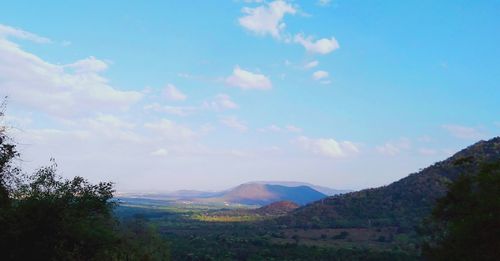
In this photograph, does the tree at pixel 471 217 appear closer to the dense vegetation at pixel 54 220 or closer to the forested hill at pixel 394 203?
the dense vegetation at pixel 54 220

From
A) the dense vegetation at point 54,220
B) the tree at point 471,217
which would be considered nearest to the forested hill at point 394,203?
the tree at point 471,217

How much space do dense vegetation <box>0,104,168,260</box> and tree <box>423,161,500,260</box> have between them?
65.7 feet

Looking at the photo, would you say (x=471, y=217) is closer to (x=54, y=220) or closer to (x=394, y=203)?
(x=54, y=220)

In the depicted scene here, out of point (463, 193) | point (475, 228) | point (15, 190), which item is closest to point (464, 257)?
point (475, 228)

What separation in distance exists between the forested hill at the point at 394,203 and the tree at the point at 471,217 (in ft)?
168

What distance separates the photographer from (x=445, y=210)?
117 feet

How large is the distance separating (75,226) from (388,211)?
8741 cm

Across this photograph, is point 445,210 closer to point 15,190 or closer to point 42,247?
point 42,247

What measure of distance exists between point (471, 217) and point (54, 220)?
24777 mm

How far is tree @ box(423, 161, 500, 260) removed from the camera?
88.6ft

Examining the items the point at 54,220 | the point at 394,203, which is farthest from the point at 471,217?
the point at 394,203

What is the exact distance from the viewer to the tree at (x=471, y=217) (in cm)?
2702

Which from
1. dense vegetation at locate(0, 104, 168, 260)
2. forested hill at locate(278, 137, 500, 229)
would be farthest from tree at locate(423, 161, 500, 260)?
forested hill at locate(278, 137, 500, 229)

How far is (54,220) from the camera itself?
27484 millimetres
